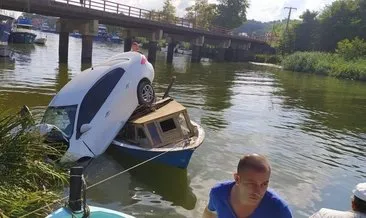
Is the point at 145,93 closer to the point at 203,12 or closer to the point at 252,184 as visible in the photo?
the point at 252,184

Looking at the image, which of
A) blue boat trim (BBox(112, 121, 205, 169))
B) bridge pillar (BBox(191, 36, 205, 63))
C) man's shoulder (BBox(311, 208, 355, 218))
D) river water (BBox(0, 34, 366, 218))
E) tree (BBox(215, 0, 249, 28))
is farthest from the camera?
tree (BBox(215, 0, 249, 28))

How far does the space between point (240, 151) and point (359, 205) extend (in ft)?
29.4

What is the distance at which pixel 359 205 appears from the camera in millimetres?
3418

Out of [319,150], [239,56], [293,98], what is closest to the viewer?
[319,150]

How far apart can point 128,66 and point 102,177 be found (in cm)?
347

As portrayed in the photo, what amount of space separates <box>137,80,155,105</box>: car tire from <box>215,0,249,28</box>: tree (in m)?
91.1

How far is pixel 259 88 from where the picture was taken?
3022cm

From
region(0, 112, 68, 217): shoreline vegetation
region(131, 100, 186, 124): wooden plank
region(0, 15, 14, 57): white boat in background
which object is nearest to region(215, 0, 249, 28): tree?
region(0, 15, 14, 57): white boat in background

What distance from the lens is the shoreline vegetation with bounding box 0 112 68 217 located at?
5.30 metres

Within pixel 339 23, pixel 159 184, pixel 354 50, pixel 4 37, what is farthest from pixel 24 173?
pixel 339 23

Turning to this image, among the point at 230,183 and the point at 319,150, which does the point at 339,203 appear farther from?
the point at 230,183

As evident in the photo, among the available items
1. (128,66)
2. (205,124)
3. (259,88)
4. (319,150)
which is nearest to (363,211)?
(128,66)

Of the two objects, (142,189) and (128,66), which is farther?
(128,66)

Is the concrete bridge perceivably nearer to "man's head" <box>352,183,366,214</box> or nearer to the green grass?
the green grass
